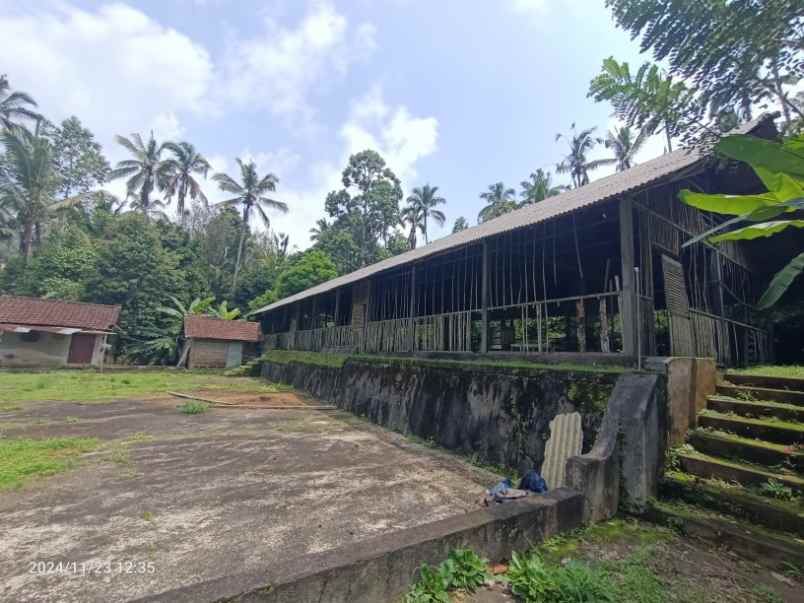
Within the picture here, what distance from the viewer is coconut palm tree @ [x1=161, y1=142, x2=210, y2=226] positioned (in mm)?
30984

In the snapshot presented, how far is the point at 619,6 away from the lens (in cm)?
541

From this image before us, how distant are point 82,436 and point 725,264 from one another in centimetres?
1310

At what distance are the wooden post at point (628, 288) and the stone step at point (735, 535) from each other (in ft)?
6.21

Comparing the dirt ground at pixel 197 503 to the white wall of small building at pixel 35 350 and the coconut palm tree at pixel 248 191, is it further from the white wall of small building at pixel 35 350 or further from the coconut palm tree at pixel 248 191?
the coconut palm tree at pixel 248 191

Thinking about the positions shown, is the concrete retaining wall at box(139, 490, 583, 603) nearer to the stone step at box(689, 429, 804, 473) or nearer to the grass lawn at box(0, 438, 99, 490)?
the stone step at box(689, 429, 804, 473)

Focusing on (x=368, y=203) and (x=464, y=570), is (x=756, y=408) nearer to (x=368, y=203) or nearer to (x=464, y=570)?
Answer: (x=464, y=570)

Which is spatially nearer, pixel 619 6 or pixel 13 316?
pixel 619 6

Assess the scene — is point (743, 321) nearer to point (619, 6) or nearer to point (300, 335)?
point (619, 6)

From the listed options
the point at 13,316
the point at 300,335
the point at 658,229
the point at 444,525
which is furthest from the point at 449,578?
the point at 13,316

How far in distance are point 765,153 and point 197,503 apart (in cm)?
569

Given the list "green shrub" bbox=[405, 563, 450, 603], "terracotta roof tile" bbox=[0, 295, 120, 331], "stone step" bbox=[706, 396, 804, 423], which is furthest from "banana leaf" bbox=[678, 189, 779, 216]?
"terracotta roof tile" bbox=[0, 295, 120, 331]

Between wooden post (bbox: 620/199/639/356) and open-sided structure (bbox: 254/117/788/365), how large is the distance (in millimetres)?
14

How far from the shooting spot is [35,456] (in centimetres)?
520

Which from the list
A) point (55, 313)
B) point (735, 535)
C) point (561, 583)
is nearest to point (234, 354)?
point (55, 313)
